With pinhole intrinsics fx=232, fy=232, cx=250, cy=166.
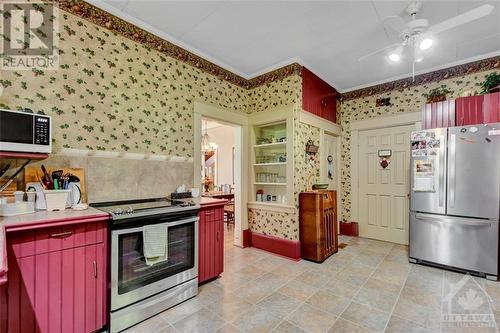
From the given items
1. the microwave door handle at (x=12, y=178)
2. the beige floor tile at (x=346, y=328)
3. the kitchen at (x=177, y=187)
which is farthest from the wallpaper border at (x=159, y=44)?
the beige floor tile at (x=346, y=328)

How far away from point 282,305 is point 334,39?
3.20 meters

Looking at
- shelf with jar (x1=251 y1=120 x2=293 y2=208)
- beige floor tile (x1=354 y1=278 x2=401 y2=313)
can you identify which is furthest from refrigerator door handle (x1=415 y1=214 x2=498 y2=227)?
shelf with jar (x1=251 y1=120 x2=293 y2=208)

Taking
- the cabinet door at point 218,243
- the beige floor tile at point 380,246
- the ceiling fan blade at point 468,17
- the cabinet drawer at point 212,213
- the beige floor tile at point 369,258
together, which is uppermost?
the ceiling fan blade at point 468,17

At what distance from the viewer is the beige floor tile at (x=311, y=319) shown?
1.97 m

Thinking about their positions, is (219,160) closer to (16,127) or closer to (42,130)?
(42,130)

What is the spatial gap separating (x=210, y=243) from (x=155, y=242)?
0.81 m

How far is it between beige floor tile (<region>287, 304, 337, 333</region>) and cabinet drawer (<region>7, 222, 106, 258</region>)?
180cm

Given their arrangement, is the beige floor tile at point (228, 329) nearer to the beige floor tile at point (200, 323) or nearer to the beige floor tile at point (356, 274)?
the beige floor tile at point (200, 323)

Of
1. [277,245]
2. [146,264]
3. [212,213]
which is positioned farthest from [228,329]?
[277,245]

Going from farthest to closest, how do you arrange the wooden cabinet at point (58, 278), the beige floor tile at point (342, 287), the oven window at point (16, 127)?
1. the beige floor tile at point (342, 287)
2. the oven window at point (16, 127)
3. the wooden cabinet at point (58, 278)

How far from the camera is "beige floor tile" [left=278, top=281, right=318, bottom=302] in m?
2.47

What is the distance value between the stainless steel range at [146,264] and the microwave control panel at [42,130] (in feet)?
2.32

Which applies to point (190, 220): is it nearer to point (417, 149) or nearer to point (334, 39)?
point (334, 39)

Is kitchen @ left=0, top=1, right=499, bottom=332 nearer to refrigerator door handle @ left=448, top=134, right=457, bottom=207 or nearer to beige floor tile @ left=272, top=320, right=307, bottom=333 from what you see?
beige floor tile @ left=272, top=320, right=307, bottom=333
